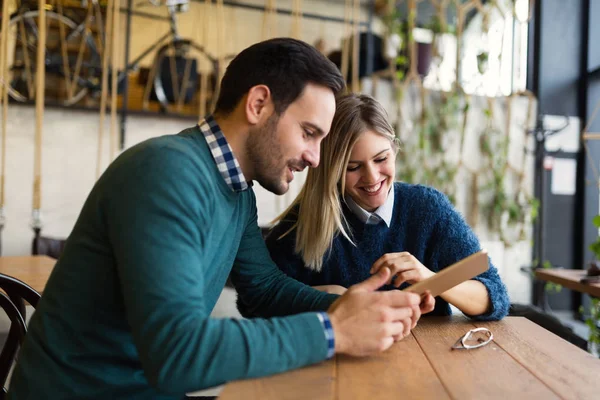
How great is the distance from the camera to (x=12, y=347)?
134 centimetres

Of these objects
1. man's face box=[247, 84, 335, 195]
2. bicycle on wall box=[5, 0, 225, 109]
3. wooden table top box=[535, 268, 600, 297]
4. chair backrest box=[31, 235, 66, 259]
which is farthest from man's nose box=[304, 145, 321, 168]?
bicycle on wall box=[5, 0, 225, 109]

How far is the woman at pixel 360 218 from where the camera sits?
5.22 feet

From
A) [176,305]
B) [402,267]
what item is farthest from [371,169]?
[176,305]

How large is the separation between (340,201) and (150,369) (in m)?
1.01

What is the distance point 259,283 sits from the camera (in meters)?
1.34

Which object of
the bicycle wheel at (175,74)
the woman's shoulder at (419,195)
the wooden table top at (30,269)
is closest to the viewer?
the woman's shoulder at (419,195)

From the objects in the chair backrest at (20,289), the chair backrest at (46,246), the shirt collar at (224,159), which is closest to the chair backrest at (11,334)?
the chair backrest at (20,289)

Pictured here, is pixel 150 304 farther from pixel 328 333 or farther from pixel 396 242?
pixel 396 242

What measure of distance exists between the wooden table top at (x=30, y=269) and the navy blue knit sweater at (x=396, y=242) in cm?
87

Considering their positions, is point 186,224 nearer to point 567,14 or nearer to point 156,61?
point 156,61

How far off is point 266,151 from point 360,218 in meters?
0.65

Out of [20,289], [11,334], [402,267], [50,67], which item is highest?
[50,67]

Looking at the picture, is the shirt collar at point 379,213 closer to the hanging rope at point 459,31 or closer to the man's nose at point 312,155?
the man's nose at point 312,155

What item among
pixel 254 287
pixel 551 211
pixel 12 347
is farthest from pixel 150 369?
pixel 551 211
